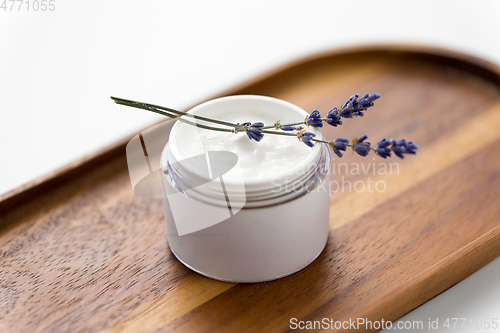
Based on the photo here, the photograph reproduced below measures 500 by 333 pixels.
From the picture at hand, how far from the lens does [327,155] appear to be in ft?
2.76

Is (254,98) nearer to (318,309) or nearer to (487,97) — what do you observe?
(318,309)

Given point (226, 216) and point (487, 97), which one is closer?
point (226, 216)

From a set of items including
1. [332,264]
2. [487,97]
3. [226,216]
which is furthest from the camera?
[487,97]

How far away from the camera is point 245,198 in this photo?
0.74 m

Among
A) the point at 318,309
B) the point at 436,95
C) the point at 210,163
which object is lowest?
the point at 318,309

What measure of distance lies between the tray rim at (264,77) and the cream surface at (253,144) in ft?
0.93

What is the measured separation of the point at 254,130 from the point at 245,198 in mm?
105

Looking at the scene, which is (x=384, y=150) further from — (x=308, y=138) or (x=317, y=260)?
(x=317, y=260)

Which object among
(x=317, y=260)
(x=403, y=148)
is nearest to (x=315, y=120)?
(x=403, y=148)

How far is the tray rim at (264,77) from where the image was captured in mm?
977

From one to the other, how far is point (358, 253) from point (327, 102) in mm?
460

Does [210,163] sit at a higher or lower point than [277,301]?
higher

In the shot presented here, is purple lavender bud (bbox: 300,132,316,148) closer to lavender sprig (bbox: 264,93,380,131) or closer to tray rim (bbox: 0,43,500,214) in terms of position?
lavender sprig (bbox: 264,93,380,131)

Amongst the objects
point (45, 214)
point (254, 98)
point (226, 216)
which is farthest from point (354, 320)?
point (45, 214)
